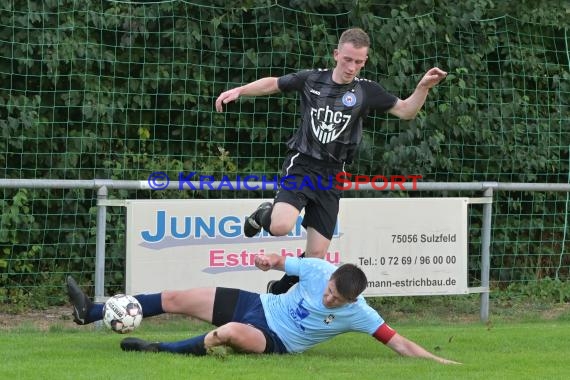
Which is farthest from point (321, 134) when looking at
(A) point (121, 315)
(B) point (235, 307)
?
(A) point (121, 315)

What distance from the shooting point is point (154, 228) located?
9.92 meters

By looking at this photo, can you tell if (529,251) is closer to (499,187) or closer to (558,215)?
(558,215)

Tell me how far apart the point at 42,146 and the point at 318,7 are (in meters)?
3.25

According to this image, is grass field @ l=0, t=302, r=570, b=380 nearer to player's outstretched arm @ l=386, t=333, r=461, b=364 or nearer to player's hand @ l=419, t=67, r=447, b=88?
player's outstretched arm @ l=386, t=333, r=461, b=364

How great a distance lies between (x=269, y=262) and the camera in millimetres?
8000

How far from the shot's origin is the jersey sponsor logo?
28.8ft

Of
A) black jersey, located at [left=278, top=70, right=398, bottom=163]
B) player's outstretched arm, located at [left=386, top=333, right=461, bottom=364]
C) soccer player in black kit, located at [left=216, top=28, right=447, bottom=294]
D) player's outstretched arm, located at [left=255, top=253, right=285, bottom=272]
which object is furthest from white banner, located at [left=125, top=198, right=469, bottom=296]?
player's outstretched arm, located at [left=386, top=333, right=461, bottom=364]

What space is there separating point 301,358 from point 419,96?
2.28 m

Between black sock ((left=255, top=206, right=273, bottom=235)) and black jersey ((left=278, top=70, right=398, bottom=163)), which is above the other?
black jersey ((left=278, top=70, right=398, bottom=163))

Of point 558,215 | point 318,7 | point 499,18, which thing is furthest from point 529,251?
point 318,7

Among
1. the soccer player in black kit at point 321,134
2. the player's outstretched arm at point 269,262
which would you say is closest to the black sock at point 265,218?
the soccer player in black kit at point 321,134

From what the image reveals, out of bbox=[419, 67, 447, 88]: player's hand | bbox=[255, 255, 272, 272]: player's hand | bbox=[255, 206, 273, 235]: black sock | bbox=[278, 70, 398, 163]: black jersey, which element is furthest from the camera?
bbox=[278, 70, 398, 163]: black jersey

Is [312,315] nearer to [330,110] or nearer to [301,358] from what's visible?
[301,358]

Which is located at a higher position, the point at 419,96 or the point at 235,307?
the point at 419,96
